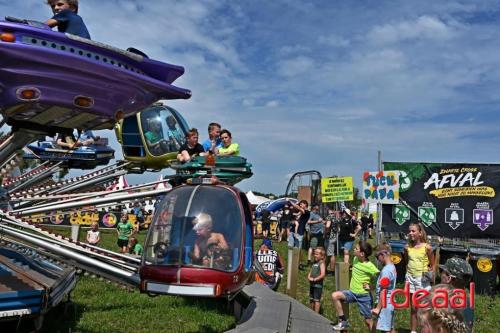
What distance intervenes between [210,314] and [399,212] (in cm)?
908

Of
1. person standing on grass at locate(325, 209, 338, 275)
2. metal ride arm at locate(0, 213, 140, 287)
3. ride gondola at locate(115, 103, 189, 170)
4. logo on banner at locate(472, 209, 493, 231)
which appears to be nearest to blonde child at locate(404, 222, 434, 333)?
ride gondola at locate(115, 103, 189, 170)

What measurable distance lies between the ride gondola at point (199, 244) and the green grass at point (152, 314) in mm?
2603

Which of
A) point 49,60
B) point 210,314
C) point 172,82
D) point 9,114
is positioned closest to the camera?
point 49,60

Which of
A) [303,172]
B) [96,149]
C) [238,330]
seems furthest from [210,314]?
[303,172]

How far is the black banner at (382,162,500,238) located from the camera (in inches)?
582

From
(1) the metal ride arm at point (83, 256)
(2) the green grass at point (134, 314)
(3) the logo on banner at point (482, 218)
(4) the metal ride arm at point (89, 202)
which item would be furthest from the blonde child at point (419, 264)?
(3) the logo on banner at point (482, 218)

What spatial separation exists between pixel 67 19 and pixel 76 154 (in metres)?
4.93

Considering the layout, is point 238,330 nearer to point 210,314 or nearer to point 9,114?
point 210,314

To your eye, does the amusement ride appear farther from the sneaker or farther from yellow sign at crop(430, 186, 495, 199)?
yellow sign at crop(430, 186, 495, 199)

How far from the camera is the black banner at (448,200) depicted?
48.5ft

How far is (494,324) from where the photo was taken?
8.30 meters

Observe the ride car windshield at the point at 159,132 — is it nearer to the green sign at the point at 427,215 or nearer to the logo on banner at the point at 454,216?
the green sign at the point at 427,215

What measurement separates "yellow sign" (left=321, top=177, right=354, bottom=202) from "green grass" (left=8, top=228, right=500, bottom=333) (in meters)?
6.64

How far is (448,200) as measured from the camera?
15.1 metres
